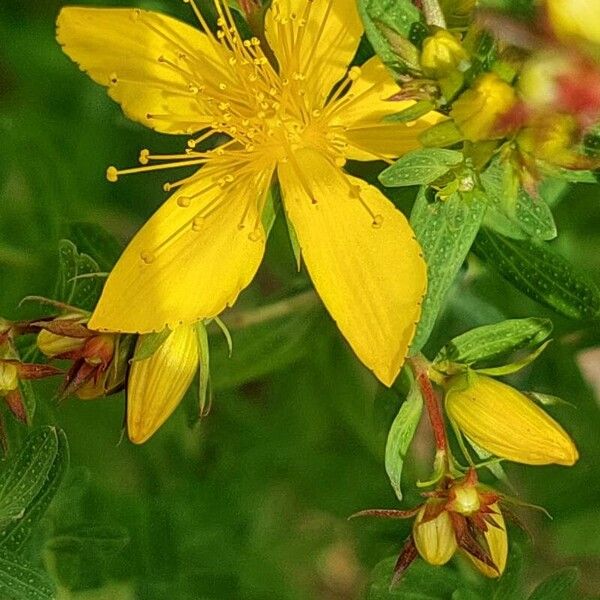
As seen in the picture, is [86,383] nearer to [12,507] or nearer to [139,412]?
[139,412]

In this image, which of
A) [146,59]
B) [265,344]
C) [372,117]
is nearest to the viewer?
[372,117]

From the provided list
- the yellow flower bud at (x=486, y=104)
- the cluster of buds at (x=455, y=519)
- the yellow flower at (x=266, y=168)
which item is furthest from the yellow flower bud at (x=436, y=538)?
the yellow flower bud at (x=486, y=104)

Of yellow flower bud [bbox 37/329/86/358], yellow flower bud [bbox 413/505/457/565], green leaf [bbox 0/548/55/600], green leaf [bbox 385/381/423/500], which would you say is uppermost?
yellow flower bud [bbox 37/329/86/358]

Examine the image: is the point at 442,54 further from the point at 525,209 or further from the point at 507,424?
the point at 507,424

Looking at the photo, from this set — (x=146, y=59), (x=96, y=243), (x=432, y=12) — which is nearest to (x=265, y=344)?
(x=96, y=243)

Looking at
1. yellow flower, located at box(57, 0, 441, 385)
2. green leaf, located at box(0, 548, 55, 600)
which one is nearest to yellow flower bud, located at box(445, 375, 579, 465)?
yellow flower, located at box(57, 0, 441, 385)

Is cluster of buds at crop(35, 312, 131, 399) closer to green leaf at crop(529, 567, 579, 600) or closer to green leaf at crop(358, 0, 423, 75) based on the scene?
green leaf at crop(358, 0, 423, 75)
